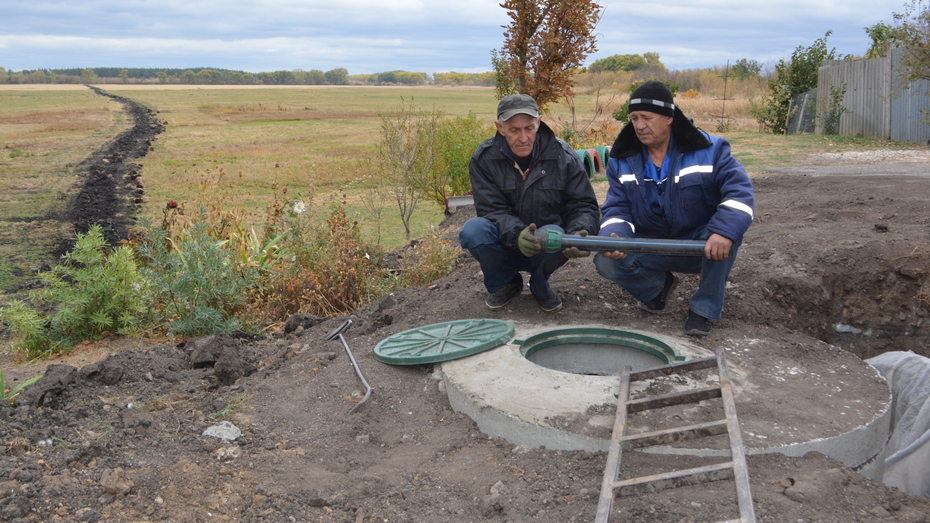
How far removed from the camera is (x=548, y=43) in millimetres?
9969

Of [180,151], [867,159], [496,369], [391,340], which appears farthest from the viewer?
[180,151]

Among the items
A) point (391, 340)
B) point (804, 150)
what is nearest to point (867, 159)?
point (804, 150)

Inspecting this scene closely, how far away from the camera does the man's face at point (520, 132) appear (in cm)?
405

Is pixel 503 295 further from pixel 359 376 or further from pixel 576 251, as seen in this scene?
pixel 359 376

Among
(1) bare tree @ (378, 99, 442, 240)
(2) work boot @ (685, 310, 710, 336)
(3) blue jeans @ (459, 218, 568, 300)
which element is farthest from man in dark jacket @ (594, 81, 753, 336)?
(1) bare tree @ (378, 99, 442, 240)

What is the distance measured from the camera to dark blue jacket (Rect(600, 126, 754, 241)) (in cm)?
364

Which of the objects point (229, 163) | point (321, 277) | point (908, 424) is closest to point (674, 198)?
point (908, 424)

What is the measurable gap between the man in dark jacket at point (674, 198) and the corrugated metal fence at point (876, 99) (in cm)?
1069

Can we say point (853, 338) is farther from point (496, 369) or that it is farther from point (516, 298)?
point (496, 369)

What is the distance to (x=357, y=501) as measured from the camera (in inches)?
109

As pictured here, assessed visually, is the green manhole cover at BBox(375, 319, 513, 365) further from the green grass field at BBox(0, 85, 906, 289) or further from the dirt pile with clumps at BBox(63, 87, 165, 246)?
the dirt pile with clumps at BBox(63, 87, 165, 246)

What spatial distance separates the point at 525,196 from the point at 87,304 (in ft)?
11.0

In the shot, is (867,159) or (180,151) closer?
(867,159)

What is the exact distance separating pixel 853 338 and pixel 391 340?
130 inches
